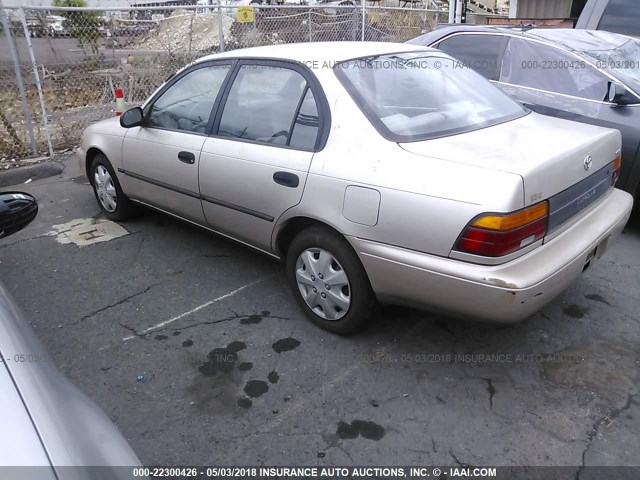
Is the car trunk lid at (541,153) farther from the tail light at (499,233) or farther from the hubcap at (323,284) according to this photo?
the hubcap at (323,284)

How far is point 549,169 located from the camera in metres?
2.55

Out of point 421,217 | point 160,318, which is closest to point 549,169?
point 421,217

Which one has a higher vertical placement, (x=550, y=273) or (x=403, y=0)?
(x=403, y=0)

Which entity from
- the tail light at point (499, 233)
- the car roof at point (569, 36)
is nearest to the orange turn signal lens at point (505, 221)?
the tail light at point (499, 233)

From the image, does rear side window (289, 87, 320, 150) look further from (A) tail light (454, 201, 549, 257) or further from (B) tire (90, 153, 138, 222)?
(B) tire (90, 153, 138, 222)

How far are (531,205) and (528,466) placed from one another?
1.19m

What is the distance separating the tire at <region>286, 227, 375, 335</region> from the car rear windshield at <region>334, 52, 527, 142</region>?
0.70m

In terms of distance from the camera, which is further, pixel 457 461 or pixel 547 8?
pixel 547 8

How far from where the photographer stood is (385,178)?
2688mm

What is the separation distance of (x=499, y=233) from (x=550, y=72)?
135 inches

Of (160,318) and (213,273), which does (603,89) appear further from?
(160,318)

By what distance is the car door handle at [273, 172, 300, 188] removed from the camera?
3.10 meters

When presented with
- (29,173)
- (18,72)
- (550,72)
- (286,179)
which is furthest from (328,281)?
(18,72)

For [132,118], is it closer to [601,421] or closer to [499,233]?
[499,233]
